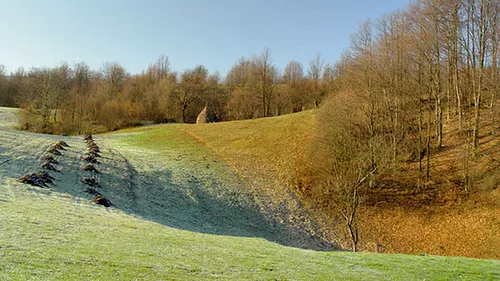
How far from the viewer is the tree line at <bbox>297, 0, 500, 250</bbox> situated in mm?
30297

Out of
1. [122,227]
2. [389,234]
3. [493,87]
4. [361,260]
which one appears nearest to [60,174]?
[122,227]

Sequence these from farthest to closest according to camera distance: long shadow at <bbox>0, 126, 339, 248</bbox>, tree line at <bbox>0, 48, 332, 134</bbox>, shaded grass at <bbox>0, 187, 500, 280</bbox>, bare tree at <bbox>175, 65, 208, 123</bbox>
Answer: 1. bare tree at <bbox>175, 65, 208, 123</bbox>
2. tree line at <bbox>0, 48, 332, 134</bbox>
3. long shadow at <bbox>0, 126, 339, 248</bbox>
4. shaded grass at <bbox>0, 187, 500, 280</bbox>

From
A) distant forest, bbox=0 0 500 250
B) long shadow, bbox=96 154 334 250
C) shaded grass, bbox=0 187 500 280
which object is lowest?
long shadow, bbox=96 154 334 250

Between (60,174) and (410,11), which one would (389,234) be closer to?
(410,11)

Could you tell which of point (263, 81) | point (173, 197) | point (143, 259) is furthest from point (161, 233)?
point (263, 81)

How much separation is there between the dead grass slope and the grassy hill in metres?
3.99

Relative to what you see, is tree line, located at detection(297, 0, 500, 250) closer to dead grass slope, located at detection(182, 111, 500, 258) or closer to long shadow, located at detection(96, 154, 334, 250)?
dead grass slope, located at detection(182, 111, 500, 258)

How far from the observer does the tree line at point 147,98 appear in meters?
70.5

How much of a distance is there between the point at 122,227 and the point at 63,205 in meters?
5.03

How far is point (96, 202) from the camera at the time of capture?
20.7 meters

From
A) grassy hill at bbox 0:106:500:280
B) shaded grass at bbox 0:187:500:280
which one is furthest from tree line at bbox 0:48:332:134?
shaded grass at bbox 0:187:500:280

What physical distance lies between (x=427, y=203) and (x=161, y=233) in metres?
26.7

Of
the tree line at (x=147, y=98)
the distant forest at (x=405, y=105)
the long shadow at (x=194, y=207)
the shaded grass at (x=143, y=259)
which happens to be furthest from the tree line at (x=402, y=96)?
the tree line at (x=147, y=98)

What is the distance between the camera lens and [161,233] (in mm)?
14852
